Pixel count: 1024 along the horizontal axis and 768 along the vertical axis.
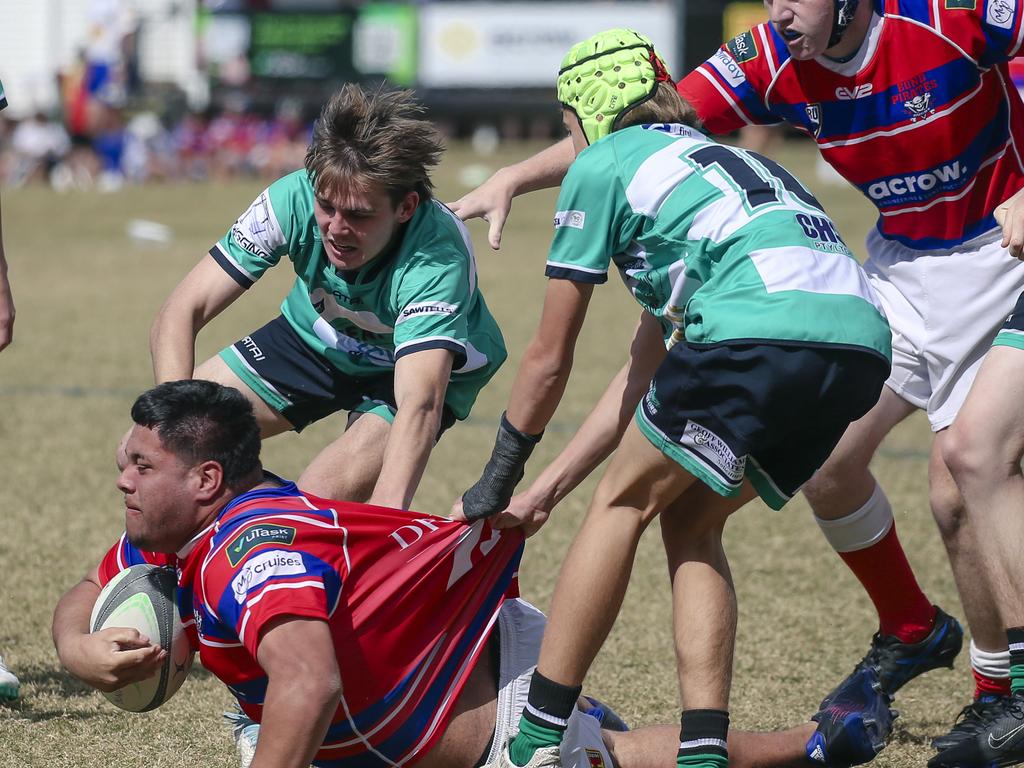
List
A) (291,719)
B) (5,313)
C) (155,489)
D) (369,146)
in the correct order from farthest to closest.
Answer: (5,313) → (369,146) → (155,489) → (291,719)

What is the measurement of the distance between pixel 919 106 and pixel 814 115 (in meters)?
0.30

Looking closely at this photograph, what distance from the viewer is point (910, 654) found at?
4160 millimetres

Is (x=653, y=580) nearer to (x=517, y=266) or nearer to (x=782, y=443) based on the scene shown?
(x=782, y=443)

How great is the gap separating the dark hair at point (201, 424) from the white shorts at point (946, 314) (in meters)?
1.97

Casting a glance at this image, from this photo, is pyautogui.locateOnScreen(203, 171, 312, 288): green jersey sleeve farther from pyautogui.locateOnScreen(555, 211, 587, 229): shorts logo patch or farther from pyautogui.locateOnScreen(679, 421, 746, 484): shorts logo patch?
pyautogui.locateOnScreen(679, 421, 746, 484): shorts logo patch

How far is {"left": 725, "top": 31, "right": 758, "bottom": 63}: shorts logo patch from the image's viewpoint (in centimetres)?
423

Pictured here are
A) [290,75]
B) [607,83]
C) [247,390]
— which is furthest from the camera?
[290,75]

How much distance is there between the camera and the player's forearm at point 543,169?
419 cm

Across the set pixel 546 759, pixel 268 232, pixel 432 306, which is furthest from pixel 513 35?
pixel 546 759

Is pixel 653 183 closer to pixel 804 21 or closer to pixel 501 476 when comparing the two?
pixel 501 476

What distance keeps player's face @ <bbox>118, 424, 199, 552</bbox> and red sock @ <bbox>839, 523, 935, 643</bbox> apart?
2.03 metres

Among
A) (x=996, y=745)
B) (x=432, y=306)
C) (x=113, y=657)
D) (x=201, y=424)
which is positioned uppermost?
(x=201, y=424)

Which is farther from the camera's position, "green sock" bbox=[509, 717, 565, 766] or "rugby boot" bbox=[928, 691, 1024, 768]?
"rugby boot" bbox=[928, 691, 1024, 768]

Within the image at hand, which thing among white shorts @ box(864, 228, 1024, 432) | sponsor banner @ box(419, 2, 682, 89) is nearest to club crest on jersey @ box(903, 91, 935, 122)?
white shorts @ box(864, 228, 1024, 432)
